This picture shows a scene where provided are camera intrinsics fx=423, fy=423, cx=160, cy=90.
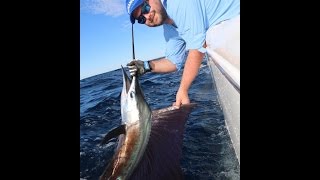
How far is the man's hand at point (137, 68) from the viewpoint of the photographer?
2.74 m

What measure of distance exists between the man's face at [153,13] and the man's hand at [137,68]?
0.26m

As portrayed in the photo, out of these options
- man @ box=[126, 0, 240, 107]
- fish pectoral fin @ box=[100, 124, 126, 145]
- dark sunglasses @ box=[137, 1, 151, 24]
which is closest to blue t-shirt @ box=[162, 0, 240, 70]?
man @ box=[126, 0, 240, 107]

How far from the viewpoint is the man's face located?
273 centimetres

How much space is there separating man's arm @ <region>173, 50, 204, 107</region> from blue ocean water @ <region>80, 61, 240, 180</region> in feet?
0.09

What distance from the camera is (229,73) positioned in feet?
8.35

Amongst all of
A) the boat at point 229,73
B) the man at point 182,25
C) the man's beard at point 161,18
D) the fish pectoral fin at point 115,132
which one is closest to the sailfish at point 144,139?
the fish pectoral fin at point 115,132

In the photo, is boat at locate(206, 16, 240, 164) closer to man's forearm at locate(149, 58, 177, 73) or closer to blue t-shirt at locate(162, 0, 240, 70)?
blue t-shirt at locate(162, 0, 240, 70)

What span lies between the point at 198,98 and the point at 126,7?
758mm
